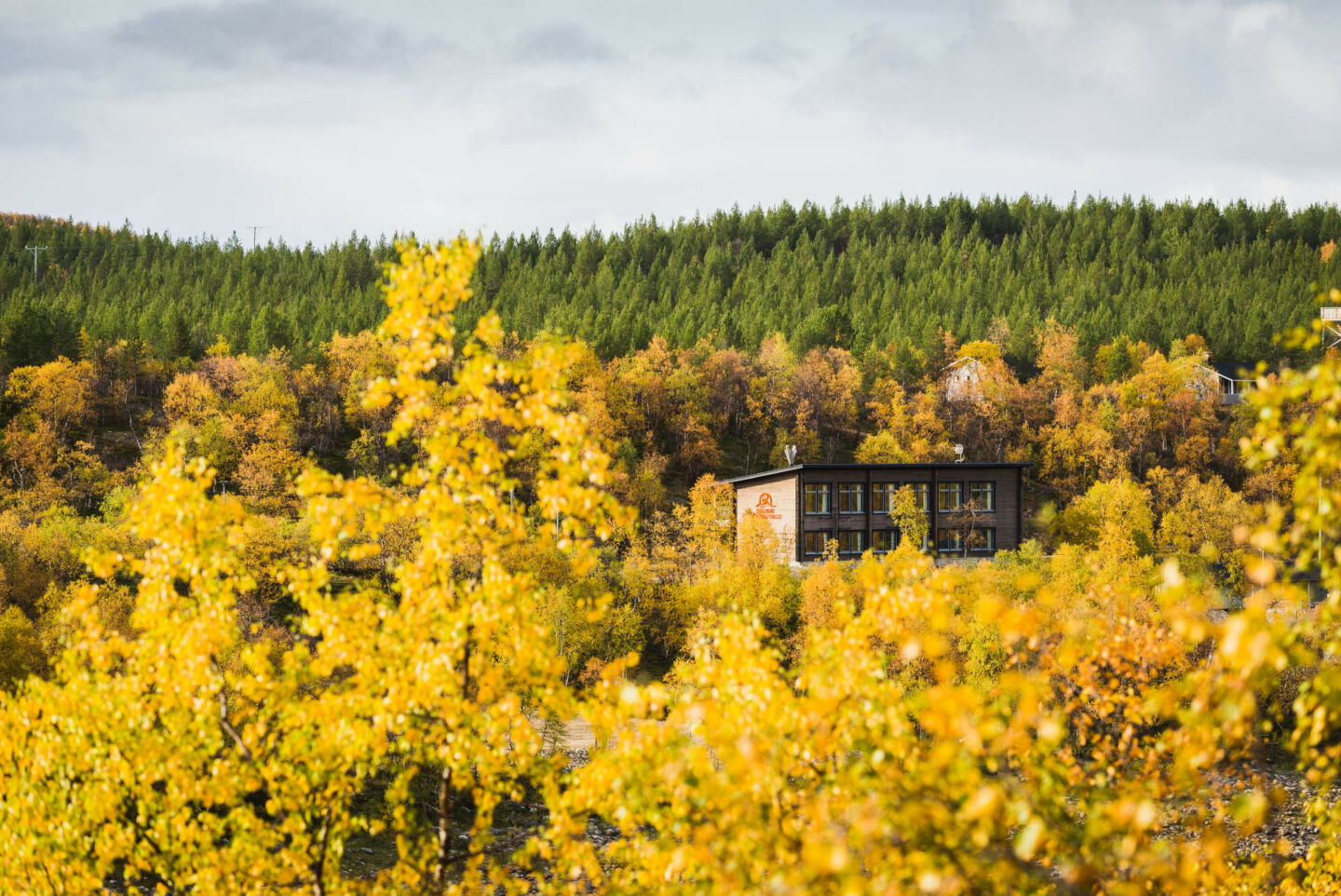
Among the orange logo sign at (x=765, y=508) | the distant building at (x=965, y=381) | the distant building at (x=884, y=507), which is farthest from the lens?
the distant building at (x=965, y=381)

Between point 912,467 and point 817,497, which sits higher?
point 912,467

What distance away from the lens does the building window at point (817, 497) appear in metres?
65.1

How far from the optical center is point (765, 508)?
68.5 m

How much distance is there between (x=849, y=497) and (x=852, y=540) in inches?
112

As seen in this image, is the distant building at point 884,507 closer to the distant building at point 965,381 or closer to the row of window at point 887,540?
the row of window at point 887,540

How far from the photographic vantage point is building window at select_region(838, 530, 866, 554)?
65.3 m

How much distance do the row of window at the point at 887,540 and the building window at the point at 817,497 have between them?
160cm

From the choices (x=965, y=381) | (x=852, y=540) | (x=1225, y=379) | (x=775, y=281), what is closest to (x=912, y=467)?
(x=852, y=540)

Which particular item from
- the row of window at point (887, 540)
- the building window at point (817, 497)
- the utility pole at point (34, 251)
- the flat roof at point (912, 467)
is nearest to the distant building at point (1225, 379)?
the flat roof at point (912, 467)

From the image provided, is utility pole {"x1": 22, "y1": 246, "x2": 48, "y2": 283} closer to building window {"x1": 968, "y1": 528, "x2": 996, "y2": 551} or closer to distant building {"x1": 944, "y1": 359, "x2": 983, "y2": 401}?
distant building {"x1": 944, "y1": 359, "x2": 983, "y2": 401}

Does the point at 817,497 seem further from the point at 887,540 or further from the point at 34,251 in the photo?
the point at 34,251

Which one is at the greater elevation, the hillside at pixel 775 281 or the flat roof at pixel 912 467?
the hillside at pixel 775 281

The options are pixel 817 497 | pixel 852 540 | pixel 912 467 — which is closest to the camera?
pixel 817 497

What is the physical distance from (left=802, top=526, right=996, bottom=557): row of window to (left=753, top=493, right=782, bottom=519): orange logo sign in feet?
10.8
